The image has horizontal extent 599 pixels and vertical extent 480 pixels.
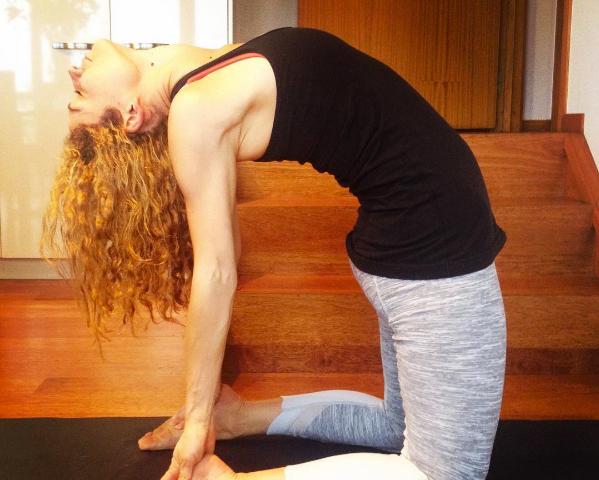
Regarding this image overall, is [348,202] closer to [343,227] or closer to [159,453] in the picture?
[343,227]

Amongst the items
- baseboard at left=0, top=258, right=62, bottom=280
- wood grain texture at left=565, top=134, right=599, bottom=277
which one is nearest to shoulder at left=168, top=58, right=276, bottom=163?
wood grain texture at left=565, top=134, right=599, bottom=277

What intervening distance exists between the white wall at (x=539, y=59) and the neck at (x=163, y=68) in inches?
91.3

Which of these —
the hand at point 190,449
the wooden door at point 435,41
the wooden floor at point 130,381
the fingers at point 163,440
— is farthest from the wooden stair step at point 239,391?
the wooden door at point 435,41

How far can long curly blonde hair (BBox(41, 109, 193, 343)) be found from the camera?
1064mm

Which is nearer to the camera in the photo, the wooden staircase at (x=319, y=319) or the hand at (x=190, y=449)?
the hand at (x=190, y=449)

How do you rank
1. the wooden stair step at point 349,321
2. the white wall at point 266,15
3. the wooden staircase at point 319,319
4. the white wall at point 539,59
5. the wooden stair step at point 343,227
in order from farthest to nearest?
the white wall at point 266,15 → the white wall at point 539,59 → the wooden stair step at point 343,227 → the wooden stair step at point 349,321 → the wooden staircase at point 319,319

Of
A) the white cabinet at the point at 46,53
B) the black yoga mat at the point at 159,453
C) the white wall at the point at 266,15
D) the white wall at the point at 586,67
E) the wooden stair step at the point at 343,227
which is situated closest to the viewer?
the black yoga mat at the point at 159,453

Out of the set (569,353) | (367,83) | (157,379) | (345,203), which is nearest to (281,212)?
(345,203)

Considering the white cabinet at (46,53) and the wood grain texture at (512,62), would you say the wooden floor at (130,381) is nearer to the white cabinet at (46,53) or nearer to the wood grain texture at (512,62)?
the white cabinet at (46,53)

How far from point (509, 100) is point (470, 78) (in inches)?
8.7

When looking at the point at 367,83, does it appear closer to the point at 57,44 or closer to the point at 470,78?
the point at 57,44

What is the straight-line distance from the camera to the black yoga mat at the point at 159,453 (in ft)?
4.23

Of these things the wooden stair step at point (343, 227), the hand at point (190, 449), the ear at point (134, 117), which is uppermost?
the ear at point (134, 117)

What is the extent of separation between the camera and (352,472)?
3.40 ft
